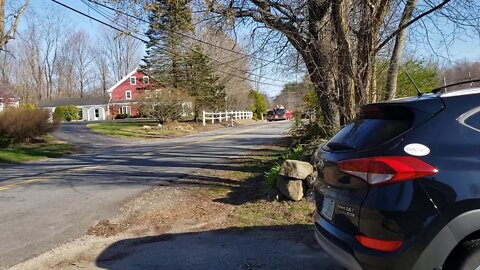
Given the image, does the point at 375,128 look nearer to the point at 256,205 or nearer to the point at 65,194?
the point at 256,205

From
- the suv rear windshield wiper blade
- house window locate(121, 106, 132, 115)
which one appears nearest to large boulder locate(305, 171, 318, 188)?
the suv rear windshield wiper blade

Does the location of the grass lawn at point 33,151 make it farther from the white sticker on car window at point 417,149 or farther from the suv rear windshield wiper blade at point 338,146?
the white sticker on car window at point 417,149

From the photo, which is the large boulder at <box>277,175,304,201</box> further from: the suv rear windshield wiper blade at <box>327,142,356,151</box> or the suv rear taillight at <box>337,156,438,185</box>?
the suv rear taillight at <box>337,156,438,185</box>

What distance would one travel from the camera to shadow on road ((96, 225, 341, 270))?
5.20m

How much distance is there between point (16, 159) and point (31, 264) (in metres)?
15.5

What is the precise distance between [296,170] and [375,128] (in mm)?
4168

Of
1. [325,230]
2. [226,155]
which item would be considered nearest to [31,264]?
[325,230]

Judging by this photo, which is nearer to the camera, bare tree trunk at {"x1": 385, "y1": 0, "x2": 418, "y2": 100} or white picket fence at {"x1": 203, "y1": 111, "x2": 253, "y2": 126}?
bare tree trunk at {"x1": 385, "y1": 0, "x2": 418, "y2": 100}

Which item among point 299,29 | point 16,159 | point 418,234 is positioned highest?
point 299,29

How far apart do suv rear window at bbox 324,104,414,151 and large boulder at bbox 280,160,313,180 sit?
3.71m

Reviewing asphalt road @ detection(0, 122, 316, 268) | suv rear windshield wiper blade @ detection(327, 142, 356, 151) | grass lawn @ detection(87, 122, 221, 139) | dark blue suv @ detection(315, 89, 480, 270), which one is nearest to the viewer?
dark blue suv @ detection(315, 89, 480, 270)

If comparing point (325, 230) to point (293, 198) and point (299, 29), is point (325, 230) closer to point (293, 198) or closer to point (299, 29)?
point (293, 198)

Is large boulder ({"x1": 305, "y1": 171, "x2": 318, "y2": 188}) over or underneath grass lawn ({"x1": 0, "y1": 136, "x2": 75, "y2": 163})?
over

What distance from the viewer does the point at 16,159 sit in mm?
19453
